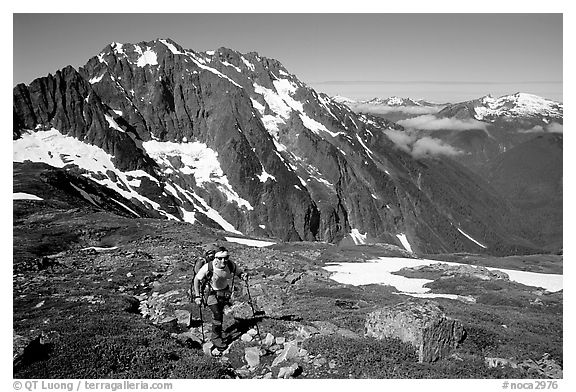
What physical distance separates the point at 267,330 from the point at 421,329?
263 inches

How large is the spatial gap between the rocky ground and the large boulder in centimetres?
6

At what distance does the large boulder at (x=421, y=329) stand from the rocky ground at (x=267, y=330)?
59 millimetres

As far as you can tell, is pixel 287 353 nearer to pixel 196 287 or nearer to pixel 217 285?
pixel 217 285

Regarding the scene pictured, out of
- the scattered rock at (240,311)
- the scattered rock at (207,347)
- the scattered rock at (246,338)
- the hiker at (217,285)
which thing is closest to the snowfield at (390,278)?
the scattered rock at (240,311)

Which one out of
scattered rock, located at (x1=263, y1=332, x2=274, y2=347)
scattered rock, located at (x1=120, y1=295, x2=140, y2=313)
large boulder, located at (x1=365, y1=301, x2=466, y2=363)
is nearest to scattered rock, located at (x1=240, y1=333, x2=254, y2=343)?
scattered rock, located at (x1=263, y1=332, x2=274, y2=347)

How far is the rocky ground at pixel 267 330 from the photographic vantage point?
16266mm

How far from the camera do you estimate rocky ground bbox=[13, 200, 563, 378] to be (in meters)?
16.3

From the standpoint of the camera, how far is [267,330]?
63.6ft

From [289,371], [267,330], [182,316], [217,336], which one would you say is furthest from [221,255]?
[182,316]

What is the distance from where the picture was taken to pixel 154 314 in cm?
2356

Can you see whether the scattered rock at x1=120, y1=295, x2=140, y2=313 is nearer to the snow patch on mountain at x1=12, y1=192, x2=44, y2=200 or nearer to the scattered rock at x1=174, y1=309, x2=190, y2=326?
the scattered rock at x1=174, y1=309, x2=190, y2=326

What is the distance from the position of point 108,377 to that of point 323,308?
Answer: 1268 cm
